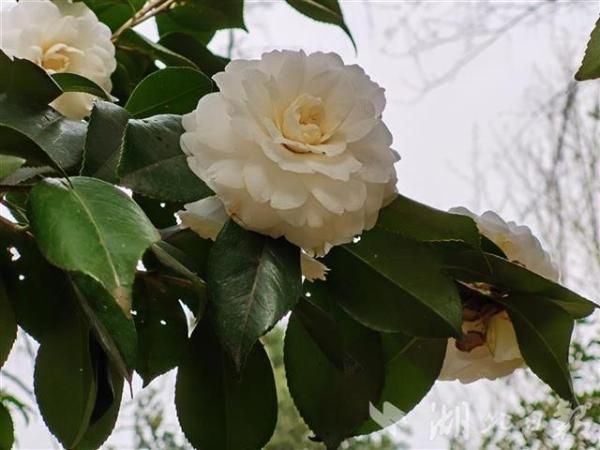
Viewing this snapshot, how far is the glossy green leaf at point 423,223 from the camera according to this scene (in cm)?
36

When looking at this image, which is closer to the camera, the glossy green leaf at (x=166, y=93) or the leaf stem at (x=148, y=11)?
the glossy green leaf at (x=166, y=93)

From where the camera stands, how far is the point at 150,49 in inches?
20.5

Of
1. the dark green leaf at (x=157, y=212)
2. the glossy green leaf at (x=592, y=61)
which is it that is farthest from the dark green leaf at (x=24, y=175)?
the glossy green leaf at (x=592, y=61)

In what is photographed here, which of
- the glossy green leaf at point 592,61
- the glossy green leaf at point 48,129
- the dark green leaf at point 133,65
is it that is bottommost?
the dark green leaf at point 133,65

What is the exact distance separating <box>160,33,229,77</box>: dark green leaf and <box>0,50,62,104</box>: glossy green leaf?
0.19 metres

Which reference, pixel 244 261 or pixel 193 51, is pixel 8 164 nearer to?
pixel 244 261

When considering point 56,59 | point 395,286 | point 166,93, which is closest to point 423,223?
point 395,286

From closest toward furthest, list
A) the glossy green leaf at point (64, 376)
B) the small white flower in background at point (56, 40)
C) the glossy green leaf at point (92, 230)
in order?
1. the glossy green leaf at point (92, 230)
2. the glossy green leaf at point (64, 376)
3. the small white flower in background at point (56, 40)

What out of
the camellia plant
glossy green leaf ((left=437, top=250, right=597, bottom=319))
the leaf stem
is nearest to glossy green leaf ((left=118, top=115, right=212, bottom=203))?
the camellia plant

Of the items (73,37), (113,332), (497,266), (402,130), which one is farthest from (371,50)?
(113,332)

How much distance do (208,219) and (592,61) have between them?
6.5 inches

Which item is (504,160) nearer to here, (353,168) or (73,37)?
(73,37)

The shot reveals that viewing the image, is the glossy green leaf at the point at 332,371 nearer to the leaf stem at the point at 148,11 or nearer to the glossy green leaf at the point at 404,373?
the glossy green leaf at the point at 404,373

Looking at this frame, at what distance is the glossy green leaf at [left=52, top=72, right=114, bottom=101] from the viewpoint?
1.31ft
